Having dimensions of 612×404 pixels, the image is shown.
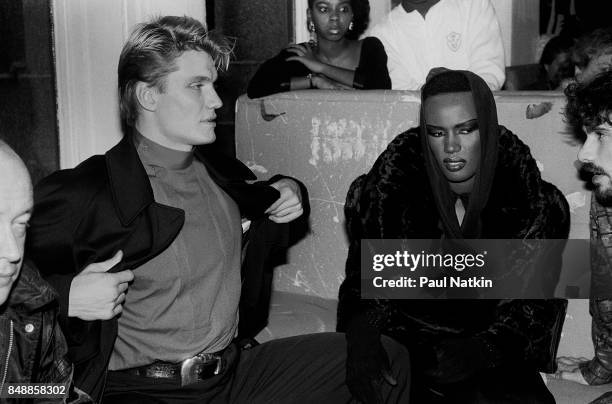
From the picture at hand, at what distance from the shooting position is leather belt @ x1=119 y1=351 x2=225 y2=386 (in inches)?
86.7

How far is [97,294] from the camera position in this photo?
2.03 metres

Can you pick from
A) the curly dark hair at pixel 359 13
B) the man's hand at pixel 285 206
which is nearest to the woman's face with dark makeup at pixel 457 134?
the man's hand at pixel 285 206

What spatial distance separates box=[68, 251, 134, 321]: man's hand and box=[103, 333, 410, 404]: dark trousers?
0.26 metres

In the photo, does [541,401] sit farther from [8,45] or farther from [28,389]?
[8,45]

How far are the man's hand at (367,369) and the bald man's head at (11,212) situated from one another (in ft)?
3.25

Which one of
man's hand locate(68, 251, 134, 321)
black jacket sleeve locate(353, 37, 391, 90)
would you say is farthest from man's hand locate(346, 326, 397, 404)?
black jacket sleeve locate(353, 37, 391, 90)

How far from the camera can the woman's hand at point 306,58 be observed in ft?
12.5

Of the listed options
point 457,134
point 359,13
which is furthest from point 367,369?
point 359,13

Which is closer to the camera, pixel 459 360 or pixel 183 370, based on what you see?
pixel 183 370

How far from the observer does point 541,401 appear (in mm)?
2311

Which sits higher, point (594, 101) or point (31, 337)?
point (594, 101)

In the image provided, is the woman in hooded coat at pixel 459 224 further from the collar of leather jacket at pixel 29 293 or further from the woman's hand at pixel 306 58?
the woman's hand at pixel 306 58

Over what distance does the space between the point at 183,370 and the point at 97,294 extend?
0.33m

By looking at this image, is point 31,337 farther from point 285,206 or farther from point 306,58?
point 306,58
